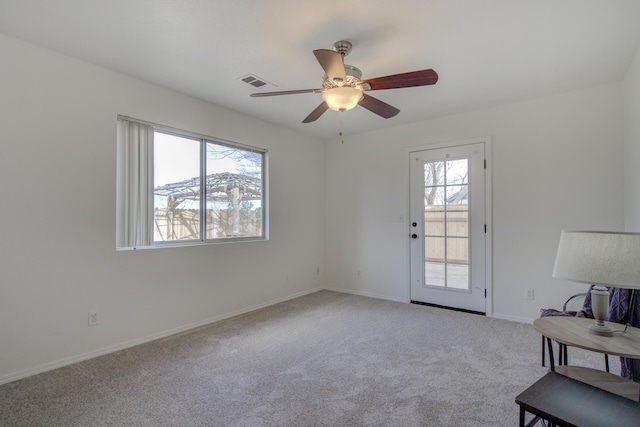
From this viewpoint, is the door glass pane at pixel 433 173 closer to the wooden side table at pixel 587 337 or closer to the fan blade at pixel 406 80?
the fan blade at pixel 406 80

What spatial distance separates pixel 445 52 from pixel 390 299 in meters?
3.33

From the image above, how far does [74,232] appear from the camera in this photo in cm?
271

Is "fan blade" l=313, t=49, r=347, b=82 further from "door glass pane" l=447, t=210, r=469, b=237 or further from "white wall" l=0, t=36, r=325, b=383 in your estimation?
"door glass pane" l=447, t=210, r=469, b=237

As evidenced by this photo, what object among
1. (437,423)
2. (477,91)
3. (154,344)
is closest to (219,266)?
(154,344)

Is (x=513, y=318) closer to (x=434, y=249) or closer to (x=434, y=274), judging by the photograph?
(x=434, y=274)

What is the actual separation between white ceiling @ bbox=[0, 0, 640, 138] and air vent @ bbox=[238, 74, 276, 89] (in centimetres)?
6

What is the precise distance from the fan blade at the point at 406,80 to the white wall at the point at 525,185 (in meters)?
2.20

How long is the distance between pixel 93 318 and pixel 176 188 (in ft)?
4.71

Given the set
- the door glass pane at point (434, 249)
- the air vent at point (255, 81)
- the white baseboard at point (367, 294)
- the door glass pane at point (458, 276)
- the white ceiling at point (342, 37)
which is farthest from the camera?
the white baseboard at point (367, 294)

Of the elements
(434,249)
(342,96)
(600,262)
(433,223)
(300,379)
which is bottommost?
(300,379)

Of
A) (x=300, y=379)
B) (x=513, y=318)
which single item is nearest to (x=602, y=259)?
(x=300, y=379)

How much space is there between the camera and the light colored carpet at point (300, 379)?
1.97 m

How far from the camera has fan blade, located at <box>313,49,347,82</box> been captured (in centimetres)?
192

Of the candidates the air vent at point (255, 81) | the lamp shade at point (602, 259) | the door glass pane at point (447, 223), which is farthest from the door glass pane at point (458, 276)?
the air vent at point (255, 81)
